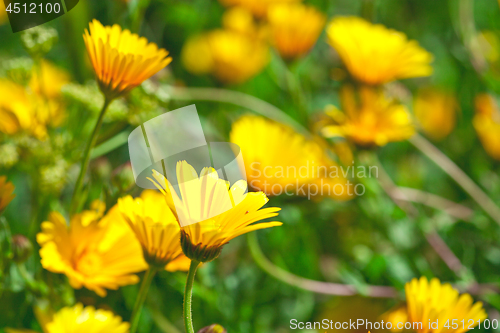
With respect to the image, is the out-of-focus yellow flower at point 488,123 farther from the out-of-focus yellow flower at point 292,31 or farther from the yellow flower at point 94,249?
the yellow flower at point 94,249

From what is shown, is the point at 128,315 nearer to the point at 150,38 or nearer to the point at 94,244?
the point at 94,244

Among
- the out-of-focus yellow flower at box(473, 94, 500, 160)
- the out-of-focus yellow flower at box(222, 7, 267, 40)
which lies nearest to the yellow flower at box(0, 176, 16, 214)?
the out-of-focus yellow flower at box(222, 7, 267, 40)

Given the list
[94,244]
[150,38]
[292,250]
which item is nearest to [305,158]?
[292,250]

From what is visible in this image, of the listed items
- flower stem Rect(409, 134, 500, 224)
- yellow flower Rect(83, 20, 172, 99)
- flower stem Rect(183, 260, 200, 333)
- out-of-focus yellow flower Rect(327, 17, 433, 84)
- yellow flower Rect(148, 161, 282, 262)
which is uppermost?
yellow flower Rect(83, 20, 172, 99)

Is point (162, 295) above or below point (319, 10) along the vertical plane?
below

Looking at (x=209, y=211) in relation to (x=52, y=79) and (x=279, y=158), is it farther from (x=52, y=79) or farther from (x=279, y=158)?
(x=52, y=79)

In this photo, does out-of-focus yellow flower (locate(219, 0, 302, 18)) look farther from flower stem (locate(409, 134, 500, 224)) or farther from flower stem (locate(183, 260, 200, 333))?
flower stem (locate(183, 260, 200, 333))

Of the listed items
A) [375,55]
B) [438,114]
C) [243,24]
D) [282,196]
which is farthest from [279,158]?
[438,114]
